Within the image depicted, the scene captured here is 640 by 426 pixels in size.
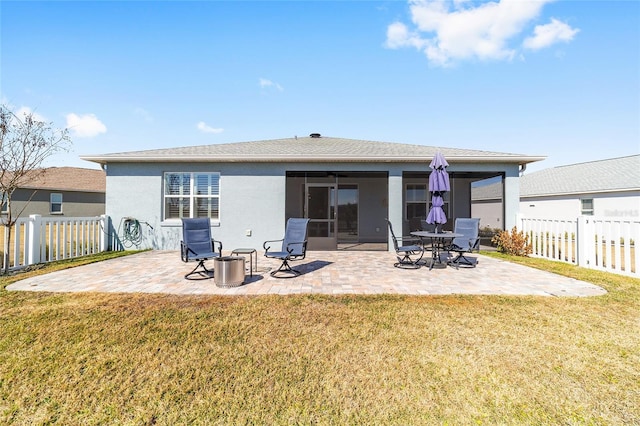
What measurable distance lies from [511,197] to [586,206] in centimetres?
1277

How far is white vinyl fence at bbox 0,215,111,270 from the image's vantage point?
6.76m

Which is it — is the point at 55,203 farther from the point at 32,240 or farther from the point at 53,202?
the point at 32,240

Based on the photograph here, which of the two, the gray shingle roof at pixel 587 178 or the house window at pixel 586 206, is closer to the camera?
the gray shingle roof at pixel 587 178

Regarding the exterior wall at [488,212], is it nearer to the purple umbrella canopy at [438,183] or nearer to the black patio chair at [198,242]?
the purple umbrella canopy at [438,183]

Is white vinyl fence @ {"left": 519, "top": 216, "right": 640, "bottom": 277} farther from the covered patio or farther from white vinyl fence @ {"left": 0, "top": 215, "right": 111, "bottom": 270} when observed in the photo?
white vinyl fence @ {"left": 0, "top": 215, "right": 111, "bottom": 270}

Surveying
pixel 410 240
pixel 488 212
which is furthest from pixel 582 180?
pixel 410 240

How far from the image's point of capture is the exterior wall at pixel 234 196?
976cm

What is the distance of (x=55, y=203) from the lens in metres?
19.9

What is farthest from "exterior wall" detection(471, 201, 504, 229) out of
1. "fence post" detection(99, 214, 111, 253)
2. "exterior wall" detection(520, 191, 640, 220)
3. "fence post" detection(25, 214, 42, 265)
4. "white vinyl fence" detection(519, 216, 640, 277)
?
"fence post" detection(25, 214, 42, 265)

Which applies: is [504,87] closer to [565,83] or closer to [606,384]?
[565,83]

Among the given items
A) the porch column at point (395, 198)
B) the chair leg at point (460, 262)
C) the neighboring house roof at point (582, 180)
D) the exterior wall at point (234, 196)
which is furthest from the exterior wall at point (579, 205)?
the chair leg at point (460, 262)

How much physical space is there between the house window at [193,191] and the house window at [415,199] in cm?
892

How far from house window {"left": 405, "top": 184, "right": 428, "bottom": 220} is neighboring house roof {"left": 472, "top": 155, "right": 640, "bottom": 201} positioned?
13.0ft

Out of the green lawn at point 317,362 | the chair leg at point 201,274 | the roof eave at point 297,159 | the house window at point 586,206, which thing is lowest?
the green lawn at point 317,362
